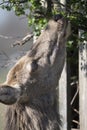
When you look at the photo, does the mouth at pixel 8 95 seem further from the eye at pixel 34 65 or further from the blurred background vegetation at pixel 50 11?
the blurred background vegetation at pixel 50 11

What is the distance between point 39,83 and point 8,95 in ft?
1.90

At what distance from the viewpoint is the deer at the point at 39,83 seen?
570cm

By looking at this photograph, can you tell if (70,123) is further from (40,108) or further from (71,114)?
(40,108)

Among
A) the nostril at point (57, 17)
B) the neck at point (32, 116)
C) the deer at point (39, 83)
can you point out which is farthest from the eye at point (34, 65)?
the nostril at point (57, 17)

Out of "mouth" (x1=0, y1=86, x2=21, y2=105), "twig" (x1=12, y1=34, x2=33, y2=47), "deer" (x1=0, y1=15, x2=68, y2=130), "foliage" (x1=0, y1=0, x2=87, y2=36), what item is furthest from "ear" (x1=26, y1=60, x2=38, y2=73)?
"twig" (x1=12, y1=34, x2=33, y2=47)

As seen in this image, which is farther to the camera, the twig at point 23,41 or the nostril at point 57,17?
the twig at point 23,41

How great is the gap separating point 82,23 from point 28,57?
0.62 m

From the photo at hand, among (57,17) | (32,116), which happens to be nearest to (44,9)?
(57,17)

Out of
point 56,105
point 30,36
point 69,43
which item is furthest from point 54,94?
point 30,36

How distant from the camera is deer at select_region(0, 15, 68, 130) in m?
5.70

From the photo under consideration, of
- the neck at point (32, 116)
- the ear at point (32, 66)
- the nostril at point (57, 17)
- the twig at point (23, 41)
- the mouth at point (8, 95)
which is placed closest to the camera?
the mouth at point (8, 95)

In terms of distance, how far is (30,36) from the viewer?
6.95 metres

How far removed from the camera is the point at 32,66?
5895mm

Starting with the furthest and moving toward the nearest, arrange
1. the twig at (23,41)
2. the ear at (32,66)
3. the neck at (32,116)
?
the twig at (23,41) < the ear at (32,66) < the neck at (32,116)
